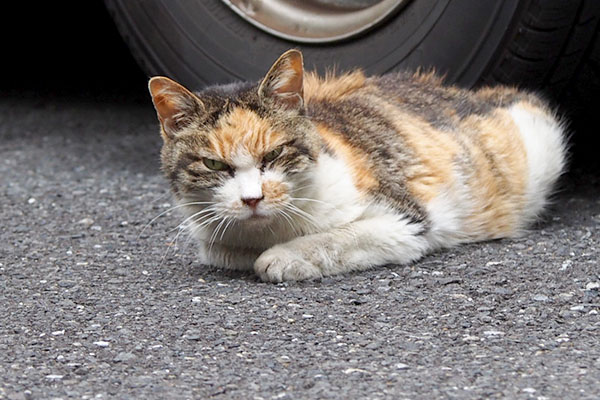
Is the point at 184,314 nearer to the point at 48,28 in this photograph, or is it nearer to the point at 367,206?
the point at 367,206

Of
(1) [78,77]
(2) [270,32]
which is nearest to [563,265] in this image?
(2) [270,32]

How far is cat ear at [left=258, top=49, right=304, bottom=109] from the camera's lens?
3198 mm

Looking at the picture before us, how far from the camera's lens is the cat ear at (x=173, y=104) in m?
3.19

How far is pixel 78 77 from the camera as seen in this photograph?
665 cm

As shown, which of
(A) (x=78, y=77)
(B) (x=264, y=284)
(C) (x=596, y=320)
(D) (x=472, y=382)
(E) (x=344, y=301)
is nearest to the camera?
(D) (x=472, y=382)

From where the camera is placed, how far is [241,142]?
10.2 feet

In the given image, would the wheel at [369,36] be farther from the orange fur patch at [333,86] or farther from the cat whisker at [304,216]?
the cat whisker at [304,216]

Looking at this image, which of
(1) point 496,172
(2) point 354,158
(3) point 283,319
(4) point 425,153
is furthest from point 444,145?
(3) point 283,319

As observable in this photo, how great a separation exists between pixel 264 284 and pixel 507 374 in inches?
42.0

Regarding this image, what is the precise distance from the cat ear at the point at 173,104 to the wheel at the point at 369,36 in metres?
1.19

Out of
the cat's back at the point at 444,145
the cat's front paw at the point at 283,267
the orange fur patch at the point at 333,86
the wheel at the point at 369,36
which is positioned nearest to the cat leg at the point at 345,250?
the cat's front paw at the point at 283,267

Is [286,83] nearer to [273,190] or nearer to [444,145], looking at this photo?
[273,190]

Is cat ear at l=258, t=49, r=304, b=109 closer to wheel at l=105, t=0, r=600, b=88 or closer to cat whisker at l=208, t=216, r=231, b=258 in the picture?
cat whisker at l=208, t=216, r=231, b=258

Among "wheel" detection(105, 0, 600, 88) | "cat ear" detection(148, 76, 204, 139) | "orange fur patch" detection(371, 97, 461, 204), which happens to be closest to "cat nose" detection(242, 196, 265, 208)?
"cat ear" detection(148, 76, 204, 139)
